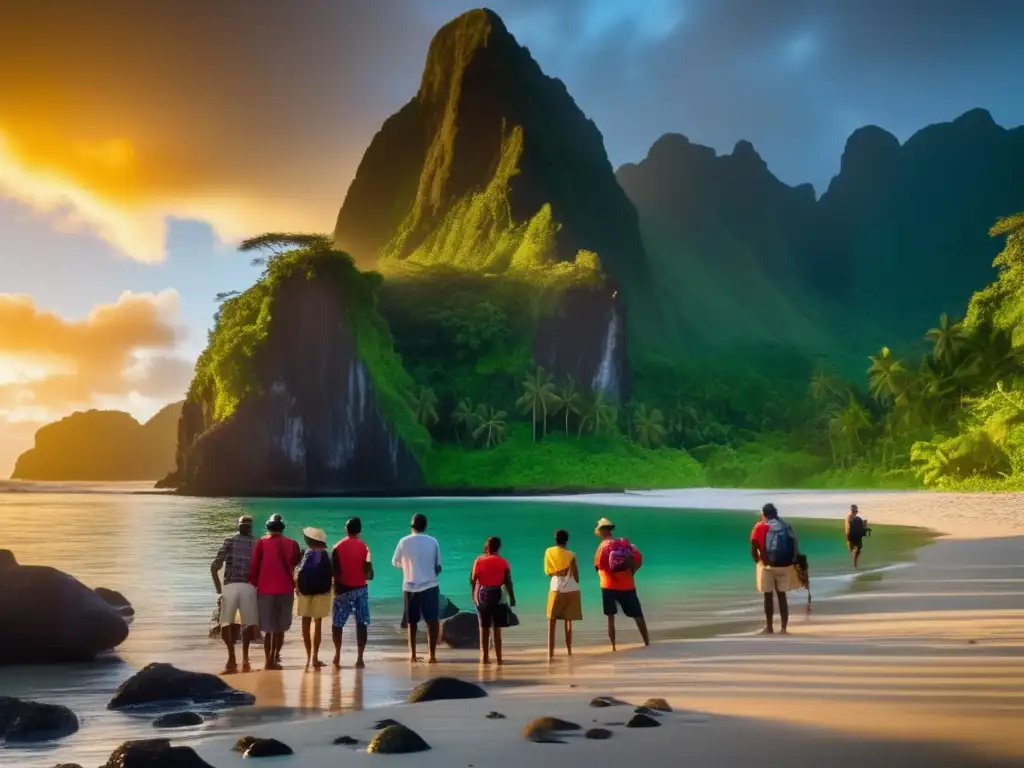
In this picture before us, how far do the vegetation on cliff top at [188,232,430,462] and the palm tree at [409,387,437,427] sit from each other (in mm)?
2063

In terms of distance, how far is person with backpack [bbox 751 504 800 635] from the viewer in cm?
1359

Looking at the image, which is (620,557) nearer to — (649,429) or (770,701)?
(770,701)

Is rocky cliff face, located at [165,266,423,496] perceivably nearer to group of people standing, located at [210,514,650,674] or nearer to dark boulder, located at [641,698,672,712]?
group of people standing, located at [210,514,650,674]

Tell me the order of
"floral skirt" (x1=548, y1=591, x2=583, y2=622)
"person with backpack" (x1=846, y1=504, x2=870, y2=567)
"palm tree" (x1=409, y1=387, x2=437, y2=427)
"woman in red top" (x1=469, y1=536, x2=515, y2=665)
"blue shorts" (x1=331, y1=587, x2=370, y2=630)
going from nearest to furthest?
1. "blue shorts" (x1=331, y1=587, x2=370, y2=630)
2. "woman in red top" (x1=469, y1=536, x2=515, y2=665)
3. "floral skirt" (x1=548, y1=591, x2=583, y2=622)
4. "person with backpack" (x1=846, y1=504, x2=870, y2=567)
5. "palm tree" (x1=409, y1=387, x2=437, y2=427)

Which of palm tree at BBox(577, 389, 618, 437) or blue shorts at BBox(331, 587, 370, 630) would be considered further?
palm tree at BBox(577, 389, 618, 437)

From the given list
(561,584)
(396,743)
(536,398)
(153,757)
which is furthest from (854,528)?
(536,398)

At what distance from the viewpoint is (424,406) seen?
126 metres

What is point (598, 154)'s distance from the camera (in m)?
187

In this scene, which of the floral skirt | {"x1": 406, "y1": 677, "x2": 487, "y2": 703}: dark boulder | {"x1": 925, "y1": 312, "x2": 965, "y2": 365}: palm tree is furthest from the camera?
{"x1": 925, "y1": 312, "x2": 965, "y2": 365}: palm tree

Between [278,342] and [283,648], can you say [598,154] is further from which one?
[283,648]

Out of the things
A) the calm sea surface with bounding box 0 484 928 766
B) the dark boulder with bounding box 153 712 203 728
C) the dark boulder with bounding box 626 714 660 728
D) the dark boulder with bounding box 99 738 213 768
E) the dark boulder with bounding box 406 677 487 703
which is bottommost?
the calm sea surface with bounding box 0 484 928 766

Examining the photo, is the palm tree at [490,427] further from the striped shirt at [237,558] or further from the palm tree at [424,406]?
the striped shirt at [237,558]

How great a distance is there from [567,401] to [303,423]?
117ft

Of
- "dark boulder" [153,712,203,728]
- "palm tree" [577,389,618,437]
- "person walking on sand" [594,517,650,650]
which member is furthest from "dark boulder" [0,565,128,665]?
"palm tree" [577,389,618,437]
